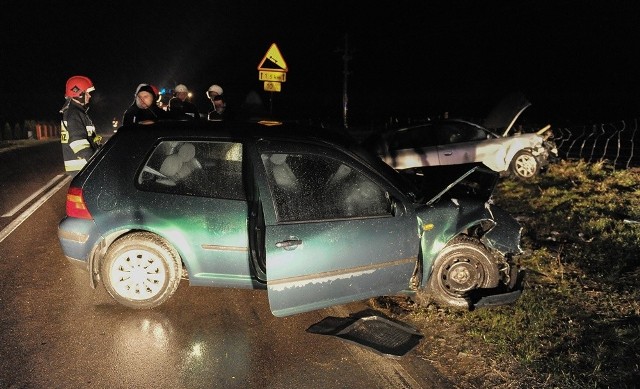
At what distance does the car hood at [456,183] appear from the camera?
15.8 feet

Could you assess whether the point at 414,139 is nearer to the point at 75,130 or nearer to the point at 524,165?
the point at 524,165

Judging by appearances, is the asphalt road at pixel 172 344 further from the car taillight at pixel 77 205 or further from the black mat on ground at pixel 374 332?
the car taillight at pixel 77 205

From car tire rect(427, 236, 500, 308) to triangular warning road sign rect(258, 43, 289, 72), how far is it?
31.8ft

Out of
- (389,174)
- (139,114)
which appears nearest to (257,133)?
(389,174)

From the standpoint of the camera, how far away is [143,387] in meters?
3.62

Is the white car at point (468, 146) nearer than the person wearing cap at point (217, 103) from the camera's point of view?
No

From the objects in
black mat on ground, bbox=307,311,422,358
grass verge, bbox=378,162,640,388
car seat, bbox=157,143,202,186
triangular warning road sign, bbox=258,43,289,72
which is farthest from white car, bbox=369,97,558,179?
car seat, bbox=157,143,202,186

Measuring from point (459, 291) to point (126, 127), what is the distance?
3345 millimetres

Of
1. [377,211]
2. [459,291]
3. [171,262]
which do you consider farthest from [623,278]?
[171,262]

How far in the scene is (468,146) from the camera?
1126 cm

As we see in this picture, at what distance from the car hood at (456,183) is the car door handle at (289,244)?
121 centimetres

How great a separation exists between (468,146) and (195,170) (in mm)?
7730

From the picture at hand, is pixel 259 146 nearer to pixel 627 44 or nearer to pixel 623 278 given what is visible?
pixel 623 278

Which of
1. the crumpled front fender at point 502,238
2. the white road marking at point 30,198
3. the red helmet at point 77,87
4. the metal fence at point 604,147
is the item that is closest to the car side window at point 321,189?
the crumpled front fender at point 502,238
